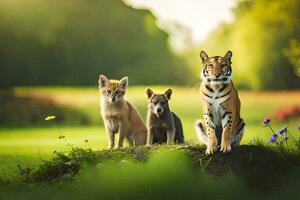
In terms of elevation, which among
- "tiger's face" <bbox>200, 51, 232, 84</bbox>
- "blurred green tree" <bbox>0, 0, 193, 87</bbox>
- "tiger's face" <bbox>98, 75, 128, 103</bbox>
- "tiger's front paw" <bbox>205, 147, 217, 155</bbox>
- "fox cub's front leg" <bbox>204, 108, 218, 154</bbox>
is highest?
"blurred green tree" <bbox>0, 0, 193, 87</bbox>

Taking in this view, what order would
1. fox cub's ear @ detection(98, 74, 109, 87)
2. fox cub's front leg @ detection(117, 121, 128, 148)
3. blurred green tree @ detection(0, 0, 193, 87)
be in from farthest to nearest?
1. blurred green tree @ detection(0, 0, 193, 87)
2. fox cub's front leg @ detection(117, 121, 128, 148)
3. fox cub's ear @ detection(98, 74, 109, 87)

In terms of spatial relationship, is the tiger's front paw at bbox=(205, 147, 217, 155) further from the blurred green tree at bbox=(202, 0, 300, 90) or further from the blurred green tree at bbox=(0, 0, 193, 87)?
the blurred green tree at bbox=(202, 0, 300, 90)

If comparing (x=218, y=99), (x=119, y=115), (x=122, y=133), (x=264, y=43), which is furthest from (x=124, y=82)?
(x=264, y=43)

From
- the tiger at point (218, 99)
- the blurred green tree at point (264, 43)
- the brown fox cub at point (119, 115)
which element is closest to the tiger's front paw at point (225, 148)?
the tiger at point (218, 99)

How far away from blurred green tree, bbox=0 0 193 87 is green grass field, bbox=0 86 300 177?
0.12 metres

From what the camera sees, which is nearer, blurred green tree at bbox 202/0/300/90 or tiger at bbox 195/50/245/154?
tiger at bbox 195/50/245/154

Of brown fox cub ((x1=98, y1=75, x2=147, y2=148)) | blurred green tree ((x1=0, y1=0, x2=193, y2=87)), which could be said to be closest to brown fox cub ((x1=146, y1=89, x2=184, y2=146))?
brown fox cub ((x1=98, y1=75, x2=147, y2=148))

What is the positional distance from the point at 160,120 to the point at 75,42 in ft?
4.64

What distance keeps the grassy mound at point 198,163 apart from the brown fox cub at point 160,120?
0.83 ft

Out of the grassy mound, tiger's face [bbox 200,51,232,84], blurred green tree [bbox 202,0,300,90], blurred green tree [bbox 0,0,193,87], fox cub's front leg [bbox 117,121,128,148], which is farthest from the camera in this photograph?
blurred green tree [bbox 202,0,300,90]

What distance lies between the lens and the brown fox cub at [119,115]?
4.71 metres

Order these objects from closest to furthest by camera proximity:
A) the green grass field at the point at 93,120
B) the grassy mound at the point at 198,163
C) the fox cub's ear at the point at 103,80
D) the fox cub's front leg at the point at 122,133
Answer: the grassy mound at the point at 198,163
the fox cub's ear at the point at 103,80
the fox cub's front leg at the point at 122,133
the green grass field at the point at 93,120

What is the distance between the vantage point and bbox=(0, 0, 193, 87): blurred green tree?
19.0 ft

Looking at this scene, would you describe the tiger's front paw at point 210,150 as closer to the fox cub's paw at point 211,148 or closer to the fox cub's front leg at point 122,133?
the fox cub's paw at point 211,148
